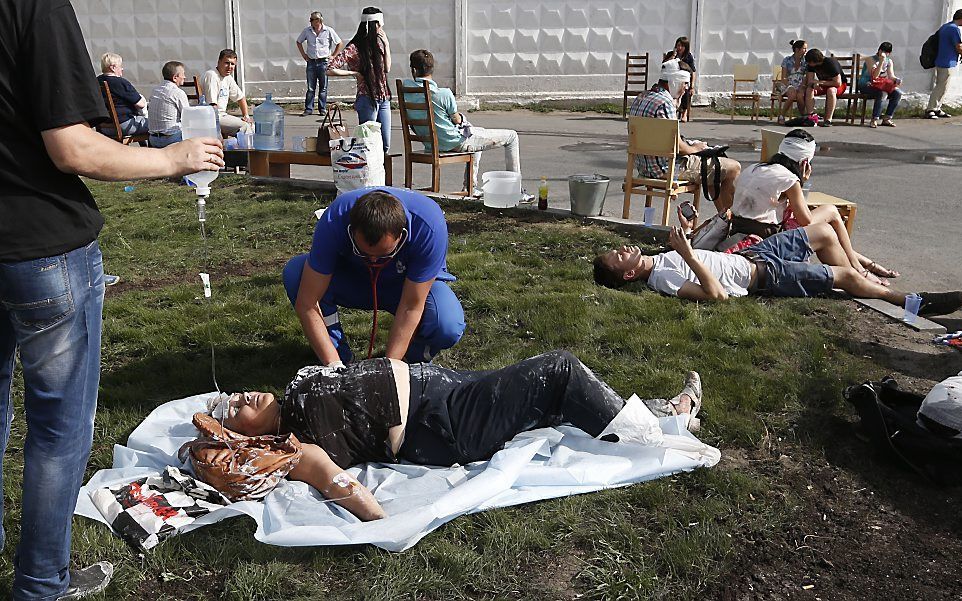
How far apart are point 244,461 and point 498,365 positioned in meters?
1.68

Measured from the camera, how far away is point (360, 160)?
7.84 m

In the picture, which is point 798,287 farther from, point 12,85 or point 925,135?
point 925,135

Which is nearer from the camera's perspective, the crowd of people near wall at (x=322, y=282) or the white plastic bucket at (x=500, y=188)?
the crowd of people near wall at (x=322, y=282)

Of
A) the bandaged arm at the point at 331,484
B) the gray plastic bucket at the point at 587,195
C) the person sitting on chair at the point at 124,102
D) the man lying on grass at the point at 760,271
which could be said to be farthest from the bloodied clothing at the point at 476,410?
the person sitting on chair at the point at 124,102

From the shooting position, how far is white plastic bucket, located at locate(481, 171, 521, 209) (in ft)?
26.7

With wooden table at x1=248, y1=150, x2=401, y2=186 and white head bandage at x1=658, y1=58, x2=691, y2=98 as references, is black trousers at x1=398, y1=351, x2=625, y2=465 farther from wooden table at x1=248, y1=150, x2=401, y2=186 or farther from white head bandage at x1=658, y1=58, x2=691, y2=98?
wooden table at x1=248, y1=150, x2=401, y2=186

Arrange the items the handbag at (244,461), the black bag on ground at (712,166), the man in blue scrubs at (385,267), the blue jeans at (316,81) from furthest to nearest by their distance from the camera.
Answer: the blue jeans at (316,81), the black bag on ground at (712,166), the man in blue scrubs at (385,267), the handbag at (244,461)

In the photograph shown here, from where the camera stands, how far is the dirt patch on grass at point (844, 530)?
9.35ft

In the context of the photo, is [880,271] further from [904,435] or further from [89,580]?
[89,580]

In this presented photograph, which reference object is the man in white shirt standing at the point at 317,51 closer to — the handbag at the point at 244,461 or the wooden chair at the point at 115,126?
the wooden chair at the point at 115,126

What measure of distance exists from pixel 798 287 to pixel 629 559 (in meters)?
3.14

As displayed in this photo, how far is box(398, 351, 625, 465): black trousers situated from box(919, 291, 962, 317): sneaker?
8.94 feet

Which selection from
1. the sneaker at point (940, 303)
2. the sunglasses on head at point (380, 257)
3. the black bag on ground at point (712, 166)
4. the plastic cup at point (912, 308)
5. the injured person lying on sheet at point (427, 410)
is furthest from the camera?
the black bag on ground at point (712, 166)

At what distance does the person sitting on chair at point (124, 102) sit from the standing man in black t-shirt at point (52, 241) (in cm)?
882
